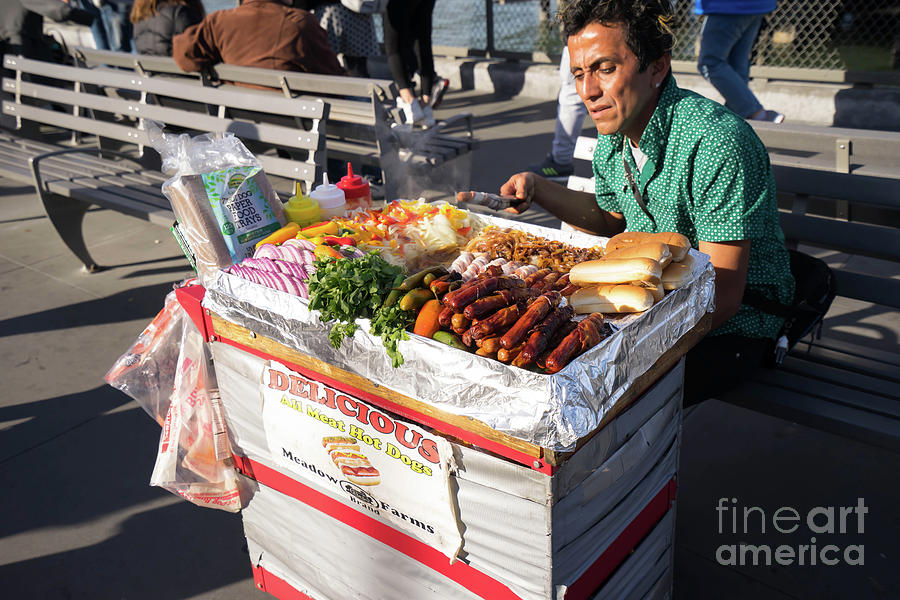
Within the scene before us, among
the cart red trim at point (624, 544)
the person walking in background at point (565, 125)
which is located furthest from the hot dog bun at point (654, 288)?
the person walking in background at point (565, 125)

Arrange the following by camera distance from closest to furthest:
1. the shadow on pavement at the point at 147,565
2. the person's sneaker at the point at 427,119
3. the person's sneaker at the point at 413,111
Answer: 1. the shadow on pavement at the point at 147,565
2. the person's sneaker at the point at 427,119
3. the person's sneaker at the point at 413,111

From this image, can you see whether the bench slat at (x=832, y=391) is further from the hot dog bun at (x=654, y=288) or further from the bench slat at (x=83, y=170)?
the bench slat at (x=83, y=170)

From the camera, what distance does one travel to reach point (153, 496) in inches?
118

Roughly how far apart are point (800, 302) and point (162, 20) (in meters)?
6.25

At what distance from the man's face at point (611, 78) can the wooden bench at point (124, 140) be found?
2.21 m

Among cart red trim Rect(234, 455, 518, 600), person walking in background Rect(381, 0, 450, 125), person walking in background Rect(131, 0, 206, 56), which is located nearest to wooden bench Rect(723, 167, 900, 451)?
cart red trim Rect(234, 455, 518, 600)

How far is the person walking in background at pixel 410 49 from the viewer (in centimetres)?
651

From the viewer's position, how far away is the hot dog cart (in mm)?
1493

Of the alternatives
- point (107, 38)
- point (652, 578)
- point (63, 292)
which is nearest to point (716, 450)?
point (652, 578)

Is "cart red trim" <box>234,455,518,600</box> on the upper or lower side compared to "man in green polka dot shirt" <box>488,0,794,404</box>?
lower

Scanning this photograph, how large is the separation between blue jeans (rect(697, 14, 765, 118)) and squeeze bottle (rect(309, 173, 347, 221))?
416 cm

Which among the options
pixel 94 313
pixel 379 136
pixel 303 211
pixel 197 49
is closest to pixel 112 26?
pixel 197 49

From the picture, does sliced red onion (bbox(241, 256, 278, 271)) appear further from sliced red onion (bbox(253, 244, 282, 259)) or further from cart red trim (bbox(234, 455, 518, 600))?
cart red trim (bbox(234, 455, 518, 600))

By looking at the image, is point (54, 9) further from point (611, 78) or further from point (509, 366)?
point (509, 366)
